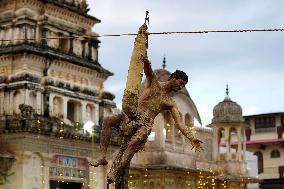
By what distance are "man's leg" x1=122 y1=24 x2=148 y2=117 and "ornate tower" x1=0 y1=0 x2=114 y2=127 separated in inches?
791

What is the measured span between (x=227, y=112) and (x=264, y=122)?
459 inches

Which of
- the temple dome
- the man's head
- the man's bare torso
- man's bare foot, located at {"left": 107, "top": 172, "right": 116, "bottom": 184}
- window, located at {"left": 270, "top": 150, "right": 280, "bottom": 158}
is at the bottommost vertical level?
man's bare foot, located at {"left": 107, "top": 172, "right": 116, "bottom": 184}

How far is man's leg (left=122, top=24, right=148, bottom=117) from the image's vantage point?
7070 mm

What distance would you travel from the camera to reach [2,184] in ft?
82.7

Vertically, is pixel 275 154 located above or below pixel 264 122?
below

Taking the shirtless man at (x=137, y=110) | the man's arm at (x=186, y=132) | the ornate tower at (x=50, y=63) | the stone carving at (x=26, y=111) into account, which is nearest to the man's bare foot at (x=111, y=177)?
the shirtless man at (x=137, y=110)

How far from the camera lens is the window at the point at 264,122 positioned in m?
49.7

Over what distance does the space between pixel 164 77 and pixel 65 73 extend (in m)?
6.48

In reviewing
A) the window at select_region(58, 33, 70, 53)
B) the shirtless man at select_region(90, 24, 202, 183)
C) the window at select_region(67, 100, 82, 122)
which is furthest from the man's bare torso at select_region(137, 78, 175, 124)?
the window at select_region(58, 33, 70, 53)

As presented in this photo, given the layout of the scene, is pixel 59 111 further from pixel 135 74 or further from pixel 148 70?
pixel 135 74

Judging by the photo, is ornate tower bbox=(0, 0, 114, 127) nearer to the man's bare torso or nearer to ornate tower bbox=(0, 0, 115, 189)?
ornate tower bbox=(0, 0, 115, 189)

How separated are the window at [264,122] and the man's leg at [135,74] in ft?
143

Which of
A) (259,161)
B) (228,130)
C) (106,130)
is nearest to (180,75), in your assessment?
(106,130)

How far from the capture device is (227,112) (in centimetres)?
3953
